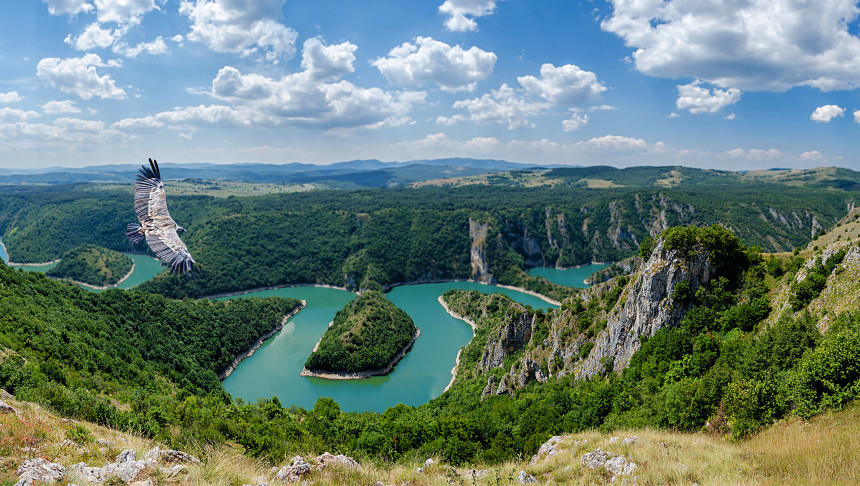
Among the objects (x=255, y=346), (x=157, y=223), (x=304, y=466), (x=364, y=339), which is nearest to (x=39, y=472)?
(x=304, y=466)

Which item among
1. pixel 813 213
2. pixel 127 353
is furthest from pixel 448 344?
pixel 813 213

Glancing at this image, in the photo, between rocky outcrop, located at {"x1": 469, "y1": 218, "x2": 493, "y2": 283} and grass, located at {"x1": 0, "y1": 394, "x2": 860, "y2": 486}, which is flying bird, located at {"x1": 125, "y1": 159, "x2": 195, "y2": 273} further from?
rocky outcrop, located at {"x1": 469, "y1": 218, "x2": 493, "y2": 283}

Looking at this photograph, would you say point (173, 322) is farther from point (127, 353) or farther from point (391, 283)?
point (391, 283)

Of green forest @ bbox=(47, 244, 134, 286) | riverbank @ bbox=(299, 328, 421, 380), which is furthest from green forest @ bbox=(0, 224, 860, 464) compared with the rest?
green forest @ bbox=(47, 244, 134, 286)

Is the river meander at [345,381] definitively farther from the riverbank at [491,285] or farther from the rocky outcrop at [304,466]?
the rocky outcrop at [304,466]

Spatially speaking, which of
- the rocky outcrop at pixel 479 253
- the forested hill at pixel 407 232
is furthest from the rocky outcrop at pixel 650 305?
the rocky outcrop at pixel 479 253

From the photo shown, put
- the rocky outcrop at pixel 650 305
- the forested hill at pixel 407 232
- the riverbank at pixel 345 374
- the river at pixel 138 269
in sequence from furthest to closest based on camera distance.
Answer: the forested hill at pixel 407 232 < the river at pixel 138 269 < the riverbank at pixel 345 374 < the rocky outcrop at pixel 650 305
